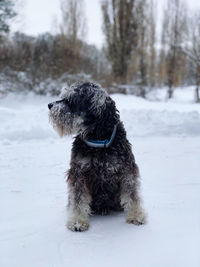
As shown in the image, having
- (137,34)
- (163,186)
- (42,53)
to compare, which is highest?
(137,34)

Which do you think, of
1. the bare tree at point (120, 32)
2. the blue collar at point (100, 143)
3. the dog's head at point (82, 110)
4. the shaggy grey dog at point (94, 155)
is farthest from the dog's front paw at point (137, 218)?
the bare tree at point (120, 32)

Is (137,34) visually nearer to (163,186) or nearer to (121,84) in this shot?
(121,84)

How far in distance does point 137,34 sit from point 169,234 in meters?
17.1

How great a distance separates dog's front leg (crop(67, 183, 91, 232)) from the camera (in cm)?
271

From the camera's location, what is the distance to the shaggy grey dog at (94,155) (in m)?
2.63

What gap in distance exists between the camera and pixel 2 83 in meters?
14.7

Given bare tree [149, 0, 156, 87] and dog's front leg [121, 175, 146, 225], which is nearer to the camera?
dog's front leg [121, 175, 146, 225]

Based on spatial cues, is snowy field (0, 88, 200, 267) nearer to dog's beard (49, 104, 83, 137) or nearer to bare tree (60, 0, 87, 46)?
dog's beard (49, 104, 83, 137)

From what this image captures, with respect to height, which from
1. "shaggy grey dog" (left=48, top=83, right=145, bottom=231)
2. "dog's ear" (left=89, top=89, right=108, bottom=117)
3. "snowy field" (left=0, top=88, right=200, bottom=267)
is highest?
"dog's ear" (left=89, top=89, right=108, bottom=117)

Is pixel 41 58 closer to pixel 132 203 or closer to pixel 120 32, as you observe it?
pixel 120 32

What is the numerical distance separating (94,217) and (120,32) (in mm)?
16242

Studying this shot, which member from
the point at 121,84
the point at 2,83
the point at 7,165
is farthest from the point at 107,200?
the point at 121,84

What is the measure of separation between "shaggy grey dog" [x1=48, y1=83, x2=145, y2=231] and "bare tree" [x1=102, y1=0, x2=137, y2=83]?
1536 cm

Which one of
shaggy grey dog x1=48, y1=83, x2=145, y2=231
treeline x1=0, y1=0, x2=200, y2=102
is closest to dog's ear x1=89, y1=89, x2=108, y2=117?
shaggy grey dog x1=48, y1=83, x2=145, y2=231
